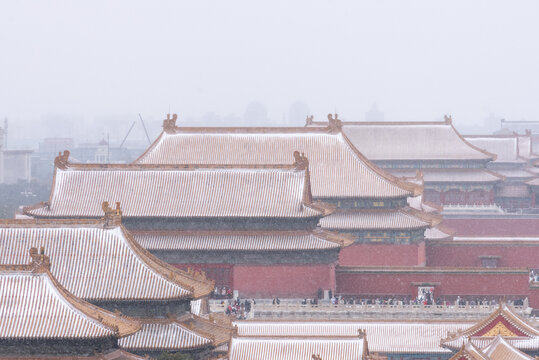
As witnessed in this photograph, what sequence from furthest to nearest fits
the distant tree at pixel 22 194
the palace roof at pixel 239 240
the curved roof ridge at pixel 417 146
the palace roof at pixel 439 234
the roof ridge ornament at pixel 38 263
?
the distant tree at pixel 22 194
the curved roof ridge at pixel 417 146
the palace roof at pixel 439 234
the palace roof at pixel 239 240
the roof ridge ornament at pixel 38 263

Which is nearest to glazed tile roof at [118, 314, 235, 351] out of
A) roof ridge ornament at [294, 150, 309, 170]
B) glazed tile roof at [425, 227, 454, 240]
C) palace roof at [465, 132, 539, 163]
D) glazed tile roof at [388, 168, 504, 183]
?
roof ridge ornament at [294, 150, 309, 170]

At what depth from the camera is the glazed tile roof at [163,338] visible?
137 ft

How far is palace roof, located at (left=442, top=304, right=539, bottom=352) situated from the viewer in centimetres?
4726

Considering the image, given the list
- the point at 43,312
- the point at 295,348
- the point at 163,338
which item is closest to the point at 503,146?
the point at 295,348

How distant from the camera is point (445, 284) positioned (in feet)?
200

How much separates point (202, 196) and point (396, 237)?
1131 cm

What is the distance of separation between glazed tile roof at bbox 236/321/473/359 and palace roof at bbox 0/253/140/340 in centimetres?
1333

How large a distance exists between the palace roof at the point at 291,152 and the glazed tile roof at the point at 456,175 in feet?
85.2

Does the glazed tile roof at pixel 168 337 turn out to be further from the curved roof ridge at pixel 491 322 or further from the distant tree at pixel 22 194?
the distant tree at pixel 22 194

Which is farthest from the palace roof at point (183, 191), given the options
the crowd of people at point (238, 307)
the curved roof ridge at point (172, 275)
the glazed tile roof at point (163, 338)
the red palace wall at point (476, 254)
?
the glazed tile roof at point (163, 338)

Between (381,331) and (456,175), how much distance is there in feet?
146

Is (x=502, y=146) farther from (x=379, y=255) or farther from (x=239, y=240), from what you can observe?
(x=239, y=240)

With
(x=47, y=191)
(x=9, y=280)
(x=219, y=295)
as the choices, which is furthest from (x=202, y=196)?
(x=47, y=191)

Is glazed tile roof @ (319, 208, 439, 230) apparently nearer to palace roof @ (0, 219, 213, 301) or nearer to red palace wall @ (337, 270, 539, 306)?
red palace wall @ (337, 270, 539, 306)
